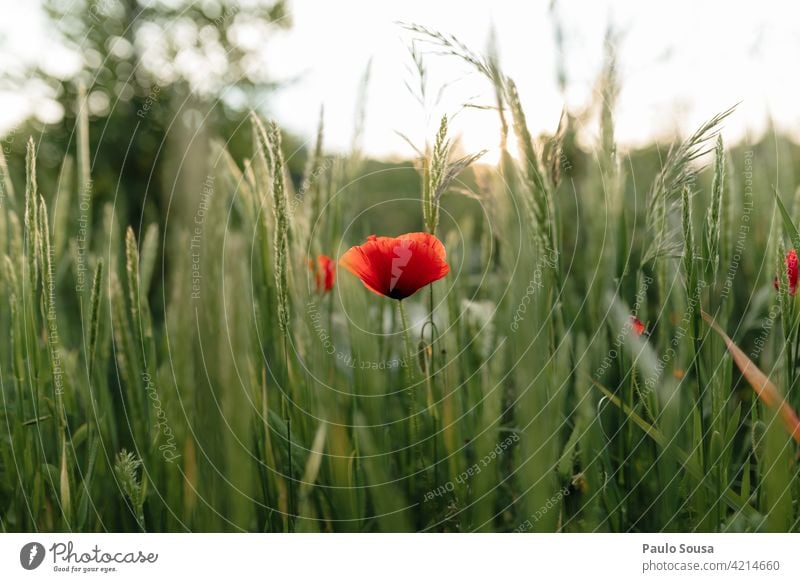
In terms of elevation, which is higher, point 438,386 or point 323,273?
point 323,273

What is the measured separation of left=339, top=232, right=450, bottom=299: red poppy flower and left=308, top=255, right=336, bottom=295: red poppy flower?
0.14 metres

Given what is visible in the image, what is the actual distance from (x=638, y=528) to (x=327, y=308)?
434 millimetres

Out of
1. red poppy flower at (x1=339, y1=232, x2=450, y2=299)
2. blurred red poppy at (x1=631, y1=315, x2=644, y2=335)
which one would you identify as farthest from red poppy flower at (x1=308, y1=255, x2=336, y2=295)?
blurred red poppy at (x1=631, y1=315, x2=644, y2=335)

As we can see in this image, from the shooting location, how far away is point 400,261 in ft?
2.08

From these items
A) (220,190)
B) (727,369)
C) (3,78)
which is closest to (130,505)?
(220,190)

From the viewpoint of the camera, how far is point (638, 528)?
704mm
